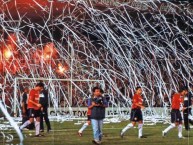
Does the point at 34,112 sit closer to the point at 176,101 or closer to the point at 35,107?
the point at 35,107

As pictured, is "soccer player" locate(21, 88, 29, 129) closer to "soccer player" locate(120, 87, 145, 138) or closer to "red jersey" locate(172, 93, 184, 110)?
"soccer player" locate(120, 87, 145, 138)

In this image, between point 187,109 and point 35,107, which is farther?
point 187,109

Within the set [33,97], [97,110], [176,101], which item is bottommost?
[97,110]

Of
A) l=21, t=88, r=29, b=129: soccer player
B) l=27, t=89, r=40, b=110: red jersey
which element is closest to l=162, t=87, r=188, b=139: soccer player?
l=27, t=89, r=40, b=110: red jersey

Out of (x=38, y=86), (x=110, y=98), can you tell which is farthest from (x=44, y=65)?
(x=110, y=98)

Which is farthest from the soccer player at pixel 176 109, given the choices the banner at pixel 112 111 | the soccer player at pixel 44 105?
the soccer player at pixel 44 105

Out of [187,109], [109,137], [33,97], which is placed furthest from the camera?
[187,109]

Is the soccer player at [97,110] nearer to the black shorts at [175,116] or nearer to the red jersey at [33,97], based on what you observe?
the red jersey at [33,97]

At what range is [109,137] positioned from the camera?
55.2 feet

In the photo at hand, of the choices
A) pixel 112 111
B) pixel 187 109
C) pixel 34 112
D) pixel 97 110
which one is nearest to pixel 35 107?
pixel 34 112

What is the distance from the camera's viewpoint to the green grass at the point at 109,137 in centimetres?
1518

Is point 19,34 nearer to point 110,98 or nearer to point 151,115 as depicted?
point 110,98

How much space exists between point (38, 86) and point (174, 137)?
165 inches

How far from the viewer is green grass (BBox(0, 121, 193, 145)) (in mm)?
15180
